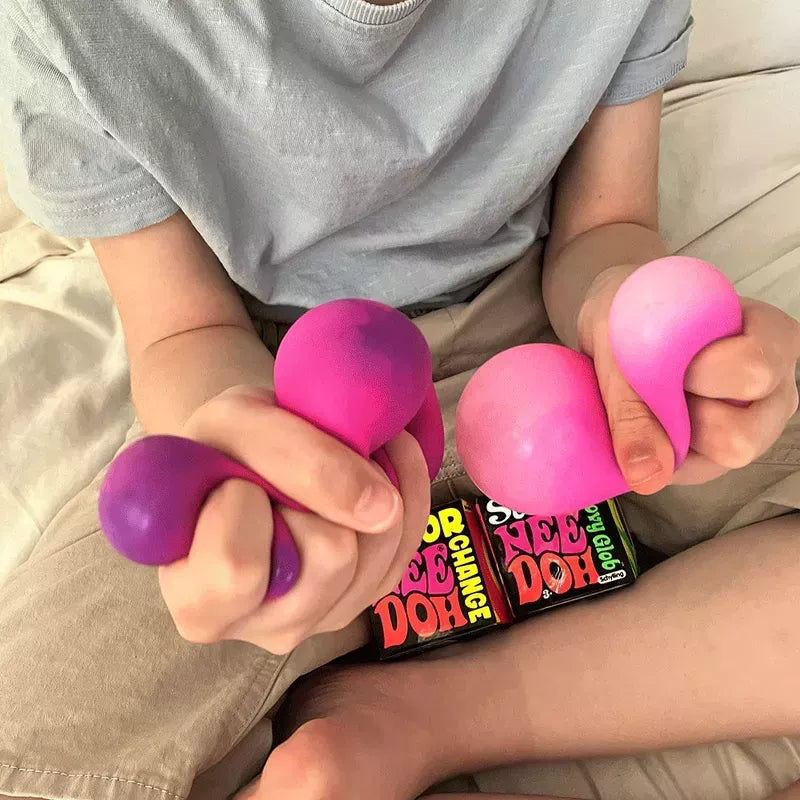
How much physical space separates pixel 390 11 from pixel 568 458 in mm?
285

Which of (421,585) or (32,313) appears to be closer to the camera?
(421,585)

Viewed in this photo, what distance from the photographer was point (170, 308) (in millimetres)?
522

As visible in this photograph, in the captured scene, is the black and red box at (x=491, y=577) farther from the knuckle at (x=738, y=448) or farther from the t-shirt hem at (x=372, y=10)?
the t-shirt hem at (x=372, y=10)

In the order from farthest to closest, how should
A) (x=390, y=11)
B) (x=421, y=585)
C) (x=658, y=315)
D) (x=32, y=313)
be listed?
(x=32, y=313) → (x=421, y=585) → (x=390, y=11) → (x=658, y=315)

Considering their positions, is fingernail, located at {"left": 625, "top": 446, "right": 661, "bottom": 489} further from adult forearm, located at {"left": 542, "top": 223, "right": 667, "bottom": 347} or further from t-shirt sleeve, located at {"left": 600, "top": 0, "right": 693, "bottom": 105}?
t-shirt sleeve, located at {"left": 600, "top": 0, "right": 693, "bottom": 105}

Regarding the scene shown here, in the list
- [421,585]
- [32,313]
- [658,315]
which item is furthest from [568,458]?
[32,313]

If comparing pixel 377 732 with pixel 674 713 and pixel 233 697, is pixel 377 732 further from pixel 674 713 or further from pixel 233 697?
pixel 674 713

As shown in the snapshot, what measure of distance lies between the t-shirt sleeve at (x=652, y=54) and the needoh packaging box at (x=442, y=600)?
35 centimetres

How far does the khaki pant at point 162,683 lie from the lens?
454 mm

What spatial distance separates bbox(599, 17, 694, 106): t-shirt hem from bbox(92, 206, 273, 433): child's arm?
33 centimetres

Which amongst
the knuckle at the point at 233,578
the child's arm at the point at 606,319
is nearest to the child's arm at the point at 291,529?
the knuckle at the point at 233,578

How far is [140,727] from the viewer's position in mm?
472

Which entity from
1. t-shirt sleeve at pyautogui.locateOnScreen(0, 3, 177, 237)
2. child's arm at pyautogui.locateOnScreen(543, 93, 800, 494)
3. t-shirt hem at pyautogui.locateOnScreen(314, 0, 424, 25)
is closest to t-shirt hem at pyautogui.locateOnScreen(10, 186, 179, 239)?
t-shirt sleeve at pyautogui.locateOnScreen(0, 3, 177, 237)

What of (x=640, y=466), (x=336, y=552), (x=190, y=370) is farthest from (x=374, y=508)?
(x=190, y=370)
